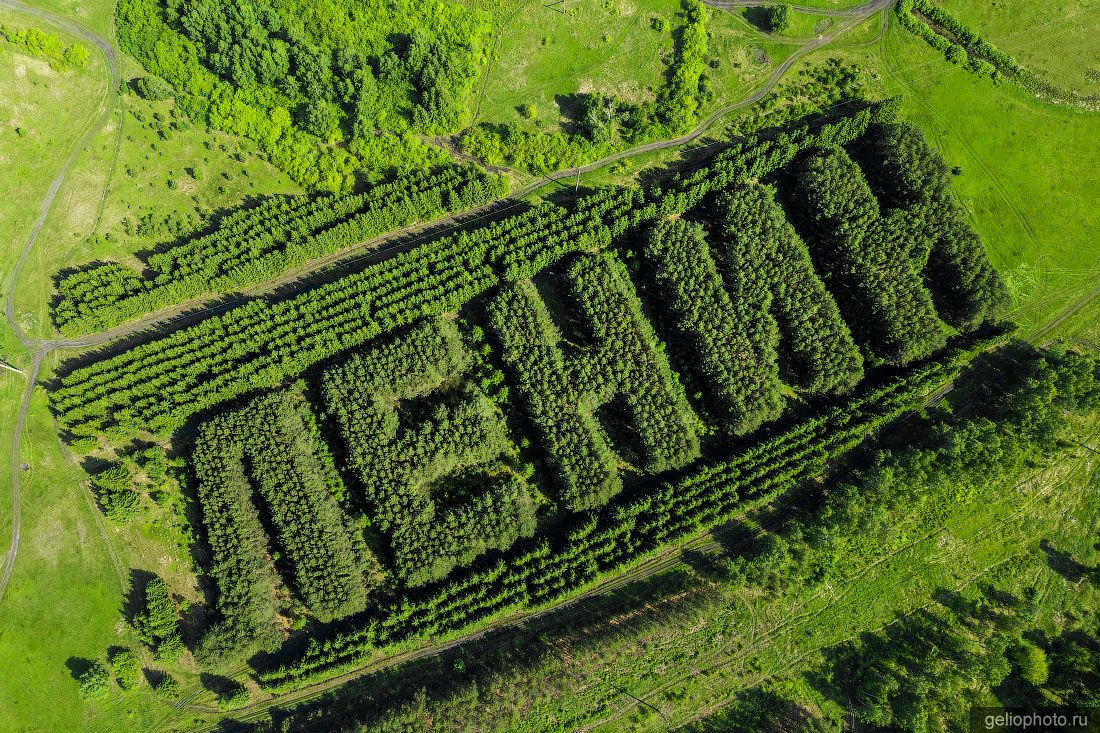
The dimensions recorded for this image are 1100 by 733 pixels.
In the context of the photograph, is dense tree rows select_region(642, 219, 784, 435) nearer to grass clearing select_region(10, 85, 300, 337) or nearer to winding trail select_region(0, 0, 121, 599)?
grass clearing select_region(10, 85, 300, 337)

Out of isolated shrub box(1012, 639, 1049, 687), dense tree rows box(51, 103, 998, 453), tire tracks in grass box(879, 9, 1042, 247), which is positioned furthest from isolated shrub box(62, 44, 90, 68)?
isolated shrub box(1012, 639, 1049, 687)

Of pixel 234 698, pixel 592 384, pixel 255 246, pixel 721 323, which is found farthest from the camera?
Answer: pixel 721 323

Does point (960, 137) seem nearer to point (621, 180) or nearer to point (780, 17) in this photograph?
point (780, 17)

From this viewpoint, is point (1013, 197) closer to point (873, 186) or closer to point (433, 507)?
point (873, 186)

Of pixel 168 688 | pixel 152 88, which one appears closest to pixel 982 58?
pixel 152 88

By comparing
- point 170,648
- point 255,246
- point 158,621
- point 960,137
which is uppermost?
point 255,246

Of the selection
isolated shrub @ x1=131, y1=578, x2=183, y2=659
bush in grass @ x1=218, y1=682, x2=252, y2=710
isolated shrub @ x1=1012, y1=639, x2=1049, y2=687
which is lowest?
isolated shrub @ x1=1012, y1=639, x2=1049, y2=687

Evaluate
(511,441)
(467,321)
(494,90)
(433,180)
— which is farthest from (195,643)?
(494,90)
